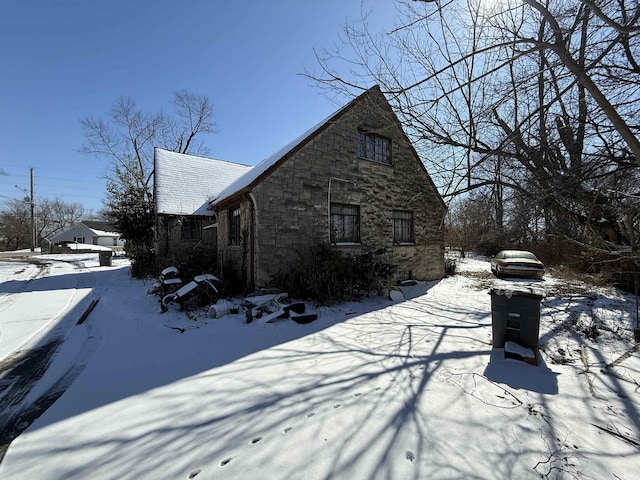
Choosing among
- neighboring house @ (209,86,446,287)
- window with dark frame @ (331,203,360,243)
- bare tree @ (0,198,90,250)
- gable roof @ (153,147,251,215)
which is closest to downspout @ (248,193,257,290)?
neighboring house @ (209,86,446,287)

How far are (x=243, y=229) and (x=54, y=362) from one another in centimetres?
522

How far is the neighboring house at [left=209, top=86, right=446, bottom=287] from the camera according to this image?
811cm

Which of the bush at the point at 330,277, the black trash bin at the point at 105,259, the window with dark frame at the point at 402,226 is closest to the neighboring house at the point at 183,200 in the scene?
the bush at the point at 330,277

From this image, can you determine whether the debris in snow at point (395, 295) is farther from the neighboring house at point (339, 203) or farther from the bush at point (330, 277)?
the neighboring house at point (339, 203)

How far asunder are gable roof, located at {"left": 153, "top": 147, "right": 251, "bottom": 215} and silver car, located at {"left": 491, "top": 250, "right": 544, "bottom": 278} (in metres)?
14.2

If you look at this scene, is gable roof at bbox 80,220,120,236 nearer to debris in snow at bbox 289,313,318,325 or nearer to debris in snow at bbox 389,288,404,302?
debris in snow at bbox 289,313,318,325

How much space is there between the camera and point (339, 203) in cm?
959

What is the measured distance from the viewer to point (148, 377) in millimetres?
3779

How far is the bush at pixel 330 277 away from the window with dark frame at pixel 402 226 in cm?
334

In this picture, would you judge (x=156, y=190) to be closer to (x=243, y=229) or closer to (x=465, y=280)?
(x=243, y=229)

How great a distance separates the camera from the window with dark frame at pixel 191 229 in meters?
13.8

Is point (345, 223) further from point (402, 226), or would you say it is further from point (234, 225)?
point (234, 225)

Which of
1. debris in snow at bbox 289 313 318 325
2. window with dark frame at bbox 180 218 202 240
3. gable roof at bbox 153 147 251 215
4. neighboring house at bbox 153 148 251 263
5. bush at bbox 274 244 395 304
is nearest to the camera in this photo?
debris in snow at bbox 289 313 318 325

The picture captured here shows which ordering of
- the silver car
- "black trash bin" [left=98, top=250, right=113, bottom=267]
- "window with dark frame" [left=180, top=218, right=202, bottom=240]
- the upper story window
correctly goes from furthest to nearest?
"black trash bin" [left=98, top=250, right=113, bottom=267]
"window with dark frame" [left=180, top=218, right=202, bottom=240]
the silver car
the upper story window
